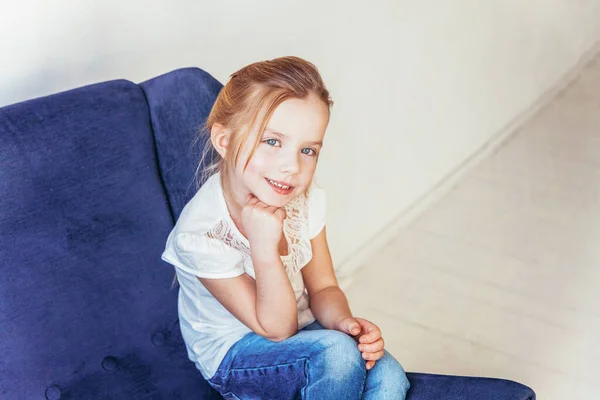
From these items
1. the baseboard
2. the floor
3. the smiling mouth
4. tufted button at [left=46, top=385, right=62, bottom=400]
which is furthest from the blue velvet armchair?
the baseboard

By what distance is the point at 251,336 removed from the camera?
1.44 m

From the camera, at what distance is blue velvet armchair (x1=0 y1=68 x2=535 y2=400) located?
1.34 meters

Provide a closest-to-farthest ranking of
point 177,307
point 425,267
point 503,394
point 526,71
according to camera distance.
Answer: point 503,394 → point 177,307 → point 425,267 → point 526,71

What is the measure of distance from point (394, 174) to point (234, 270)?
139 cm

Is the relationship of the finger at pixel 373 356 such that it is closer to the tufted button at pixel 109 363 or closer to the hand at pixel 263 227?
the hand at pixel 263 227

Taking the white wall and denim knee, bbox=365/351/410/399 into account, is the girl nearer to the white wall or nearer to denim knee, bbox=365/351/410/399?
denim knee, bbox=365/351/410/399

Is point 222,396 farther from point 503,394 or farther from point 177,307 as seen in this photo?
point 503,394

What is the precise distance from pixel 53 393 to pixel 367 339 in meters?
0.52

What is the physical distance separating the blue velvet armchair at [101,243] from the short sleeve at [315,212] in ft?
0.71

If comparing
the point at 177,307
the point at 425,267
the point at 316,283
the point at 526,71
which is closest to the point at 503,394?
the point at 316,283

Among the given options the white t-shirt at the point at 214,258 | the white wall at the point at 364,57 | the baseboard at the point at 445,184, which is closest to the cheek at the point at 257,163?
the white t-shirt at the point at 214,258

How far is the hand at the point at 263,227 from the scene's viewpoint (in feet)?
4.37

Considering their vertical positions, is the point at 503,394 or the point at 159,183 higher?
the point at 159,183

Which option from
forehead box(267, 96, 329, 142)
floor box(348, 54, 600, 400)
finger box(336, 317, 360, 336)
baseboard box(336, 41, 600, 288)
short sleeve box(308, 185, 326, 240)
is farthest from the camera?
baseboard box(336, 41, 600, 288)
